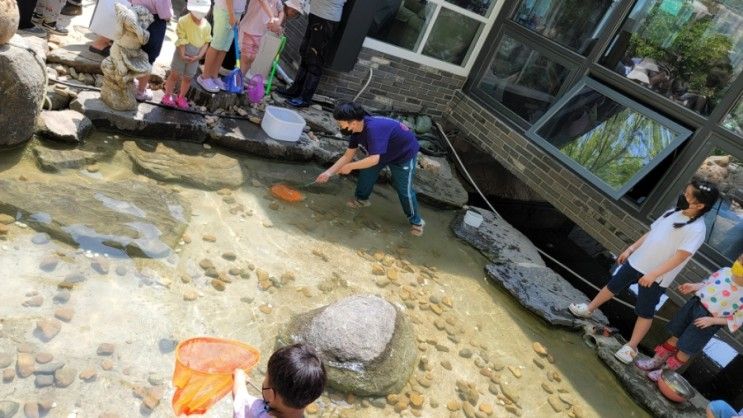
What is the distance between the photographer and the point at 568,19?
699cm

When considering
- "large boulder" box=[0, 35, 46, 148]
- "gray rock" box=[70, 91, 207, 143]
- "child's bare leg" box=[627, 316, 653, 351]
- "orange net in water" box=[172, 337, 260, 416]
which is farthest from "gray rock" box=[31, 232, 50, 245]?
"child's bare leg" box=[627, 316, 653, 351]

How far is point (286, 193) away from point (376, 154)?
98 centimetres

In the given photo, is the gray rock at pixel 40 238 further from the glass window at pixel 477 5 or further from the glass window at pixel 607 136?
the glass window at pixel 477 5

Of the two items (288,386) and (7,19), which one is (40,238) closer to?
(7,19)

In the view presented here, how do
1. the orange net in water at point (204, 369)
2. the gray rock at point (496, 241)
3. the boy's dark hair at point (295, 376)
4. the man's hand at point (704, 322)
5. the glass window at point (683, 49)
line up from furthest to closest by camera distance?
1. the gray rock at point (496, 241)
2. the glass window at point (683, 49)
3. the man's hand at point (704, 322)
4. the orange net in water at point (204, 369)
5. the boy's dark hair at point (295, 376)

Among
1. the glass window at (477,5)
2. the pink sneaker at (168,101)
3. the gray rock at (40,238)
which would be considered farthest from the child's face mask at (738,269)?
the pink sneaker at (168,101)

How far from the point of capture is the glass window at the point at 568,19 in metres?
6.72

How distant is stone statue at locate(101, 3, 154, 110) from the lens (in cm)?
455

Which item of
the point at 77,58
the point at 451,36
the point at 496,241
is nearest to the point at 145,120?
the point at 77,58

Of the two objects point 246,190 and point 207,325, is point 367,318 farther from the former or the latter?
point 246,190

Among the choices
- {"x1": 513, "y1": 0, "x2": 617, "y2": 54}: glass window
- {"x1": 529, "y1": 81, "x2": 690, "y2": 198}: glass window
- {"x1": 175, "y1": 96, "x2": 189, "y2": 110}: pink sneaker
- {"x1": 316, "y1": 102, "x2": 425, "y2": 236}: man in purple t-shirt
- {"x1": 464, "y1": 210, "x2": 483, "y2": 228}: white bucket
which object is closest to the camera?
{"x1": 316, "y1": 102, "x2": 425, "y2": 236}: man in purple t-shirt

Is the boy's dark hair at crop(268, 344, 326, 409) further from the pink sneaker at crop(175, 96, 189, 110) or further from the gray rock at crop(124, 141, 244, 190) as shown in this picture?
the pink sneaker at crop(175, 96, 189, 110)

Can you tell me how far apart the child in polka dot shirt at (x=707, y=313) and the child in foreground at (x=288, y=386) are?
387 cm

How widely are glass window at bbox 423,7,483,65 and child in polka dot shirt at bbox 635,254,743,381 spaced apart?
452 cm
